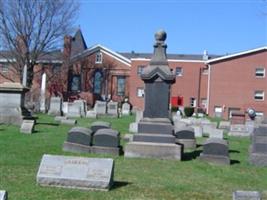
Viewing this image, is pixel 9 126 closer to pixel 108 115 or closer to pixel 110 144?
pixel 110 144

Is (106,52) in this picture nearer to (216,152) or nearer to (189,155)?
(189,155)

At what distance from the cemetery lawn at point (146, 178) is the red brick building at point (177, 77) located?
43.8m

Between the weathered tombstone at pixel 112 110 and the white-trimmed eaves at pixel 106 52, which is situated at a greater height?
the white-trimmed eaves at pixel 106 52

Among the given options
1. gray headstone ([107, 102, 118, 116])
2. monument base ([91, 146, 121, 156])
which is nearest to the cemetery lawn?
monument base ([91, 146, 121, 156])

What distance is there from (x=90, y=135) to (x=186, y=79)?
160 feet

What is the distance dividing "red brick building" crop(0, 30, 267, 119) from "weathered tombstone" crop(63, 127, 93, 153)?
44.1 meters

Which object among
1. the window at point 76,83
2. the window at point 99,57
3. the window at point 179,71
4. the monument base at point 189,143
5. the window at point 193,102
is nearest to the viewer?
the monument base at point 189,143

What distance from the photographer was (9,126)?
23.0 meters

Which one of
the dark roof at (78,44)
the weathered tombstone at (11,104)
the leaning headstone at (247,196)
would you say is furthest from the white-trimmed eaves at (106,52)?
the leaning headstone at (247,196)

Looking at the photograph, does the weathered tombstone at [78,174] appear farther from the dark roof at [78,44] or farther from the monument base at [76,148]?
the dark roof at [78,44]

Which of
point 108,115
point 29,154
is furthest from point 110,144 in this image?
point 108,115

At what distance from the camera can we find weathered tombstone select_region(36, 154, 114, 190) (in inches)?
366

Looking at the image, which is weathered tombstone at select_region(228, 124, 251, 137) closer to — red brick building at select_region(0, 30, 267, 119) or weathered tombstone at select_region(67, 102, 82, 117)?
weathered tombstone at select_region(67, 102, 82, 117)

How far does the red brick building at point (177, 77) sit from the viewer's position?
5966 cm
